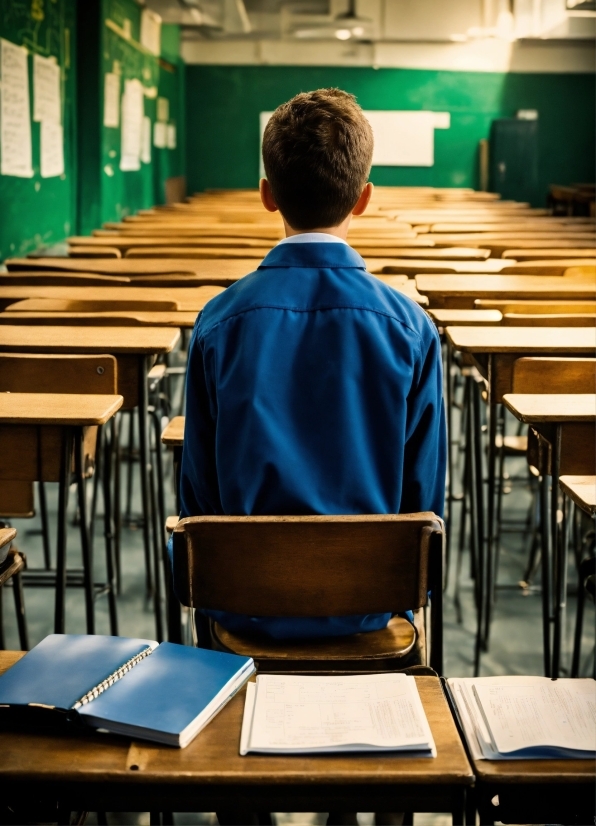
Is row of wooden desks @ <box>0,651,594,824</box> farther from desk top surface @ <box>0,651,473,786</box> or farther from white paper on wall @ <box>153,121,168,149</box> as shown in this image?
white paper on wall @ <box>153,121,168,149</box>

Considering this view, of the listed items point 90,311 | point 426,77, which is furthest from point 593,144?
point 90,311

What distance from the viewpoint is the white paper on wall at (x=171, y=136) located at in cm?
1331

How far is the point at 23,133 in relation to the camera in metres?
6.41

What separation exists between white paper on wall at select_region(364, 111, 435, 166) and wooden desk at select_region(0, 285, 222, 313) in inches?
472

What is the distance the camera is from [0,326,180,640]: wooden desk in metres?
2.59

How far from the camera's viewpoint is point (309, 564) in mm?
1334

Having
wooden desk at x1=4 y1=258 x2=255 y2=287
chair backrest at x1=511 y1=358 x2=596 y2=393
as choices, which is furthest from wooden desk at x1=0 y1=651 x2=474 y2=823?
wooden desk at x1=4 y1=258 x2=255 y2=287

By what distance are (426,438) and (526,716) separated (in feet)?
1.67

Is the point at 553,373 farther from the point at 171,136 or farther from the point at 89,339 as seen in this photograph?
the point at 171,136

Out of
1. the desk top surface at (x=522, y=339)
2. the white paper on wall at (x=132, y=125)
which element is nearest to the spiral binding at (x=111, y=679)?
the desk top surface at (x=522, y=339)

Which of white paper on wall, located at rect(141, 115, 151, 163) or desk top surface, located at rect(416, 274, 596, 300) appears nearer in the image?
desk top surface, located at rect(416, 274, 596, 300)

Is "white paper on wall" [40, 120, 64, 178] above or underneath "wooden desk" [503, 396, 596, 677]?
above

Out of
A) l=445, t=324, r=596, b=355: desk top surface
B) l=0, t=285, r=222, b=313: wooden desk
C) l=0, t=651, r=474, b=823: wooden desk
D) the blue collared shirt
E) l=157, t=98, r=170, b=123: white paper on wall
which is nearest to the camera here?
l=0, t=651, r=474, b=823: wooden desk

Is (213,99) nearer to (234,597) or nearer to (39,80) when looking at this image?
(39,80)
